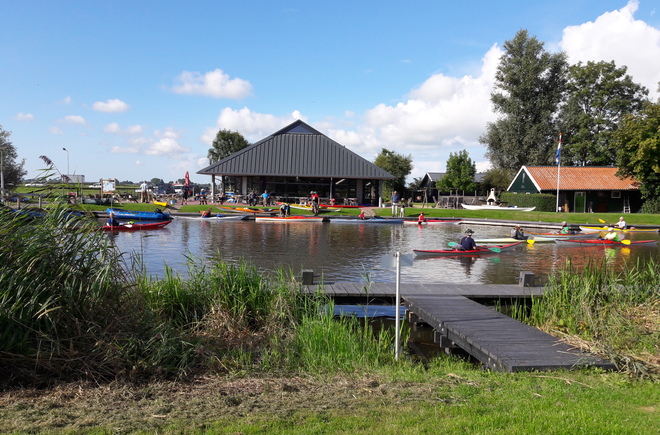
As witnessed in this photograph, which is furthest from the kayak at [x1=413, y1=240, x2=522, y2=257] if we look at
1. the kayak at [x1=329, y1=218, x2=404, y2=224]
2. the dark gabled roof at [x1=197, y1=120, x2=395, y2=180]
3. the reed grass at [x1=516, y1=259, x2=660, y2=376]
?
the dark gabled roof at [x1=197, y1=120, x2=395, y2=180]

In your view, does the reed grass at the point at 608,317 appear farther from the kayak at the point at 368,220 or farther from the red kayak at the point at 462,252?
the kayak at the point at 368,220

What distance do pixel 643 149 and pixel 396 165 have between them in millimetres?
32478

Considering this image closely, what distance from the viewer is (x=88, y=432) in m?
4.34

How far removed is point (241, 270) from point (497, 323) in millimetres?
4964

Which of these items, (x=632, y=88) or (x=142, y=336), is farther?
(x=632, y=88)

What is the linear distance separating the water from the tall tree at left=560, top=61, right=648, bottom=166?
24.8 metres

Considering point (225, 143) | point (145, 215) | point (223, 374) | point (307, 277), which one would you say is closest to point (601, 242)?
point (307, 277)

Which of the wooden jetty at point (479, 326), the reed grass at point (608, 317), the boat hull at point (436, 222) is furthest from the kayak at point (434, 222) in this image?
the reed grass at point (608, 317)

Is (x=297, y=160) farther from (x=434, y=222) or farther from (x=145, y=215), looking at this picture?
(x=145, y=215)

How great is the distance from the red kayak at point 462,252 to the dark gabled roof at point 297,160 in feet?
78.2

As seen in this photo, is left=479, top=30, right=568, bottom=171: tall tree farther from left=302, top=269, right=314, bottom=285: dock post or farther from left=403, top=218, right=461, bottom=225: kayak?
left=302, top=269, right=314, bottom=285: dock post

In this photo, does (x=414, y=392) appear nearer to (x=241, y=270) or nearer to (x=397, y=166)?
(x=241, y=270)

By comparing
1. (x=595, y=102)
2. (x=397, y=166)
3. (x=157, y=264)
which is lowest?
(x=157, y=264)

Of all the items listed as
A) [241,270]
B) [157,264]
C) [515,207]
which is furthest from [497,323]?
[515,207]
